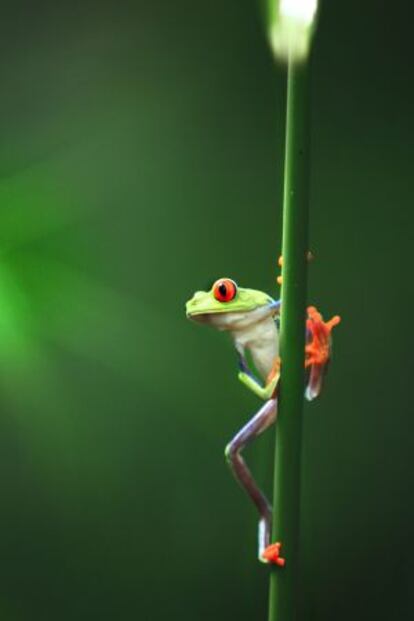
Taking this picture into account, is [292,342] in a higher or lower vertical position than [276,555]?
higher

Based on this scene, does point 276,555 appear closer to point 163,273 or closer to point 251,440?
point 251,440

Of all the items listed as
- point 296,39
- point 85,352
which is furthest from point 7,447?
point 296,39

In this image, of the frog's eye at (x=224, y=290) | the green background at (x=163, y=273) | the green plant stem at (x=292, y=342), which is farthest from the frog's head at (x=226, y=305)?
the green background at (x=163, y=273)

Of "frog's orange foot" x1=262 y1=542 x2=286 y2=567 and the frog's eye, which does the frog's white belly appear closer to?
the frog's eye

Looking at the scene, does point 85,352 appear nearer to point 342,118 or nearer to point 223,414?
point 223,414

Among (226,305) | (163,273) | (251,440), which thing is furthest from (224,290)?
(163,273)

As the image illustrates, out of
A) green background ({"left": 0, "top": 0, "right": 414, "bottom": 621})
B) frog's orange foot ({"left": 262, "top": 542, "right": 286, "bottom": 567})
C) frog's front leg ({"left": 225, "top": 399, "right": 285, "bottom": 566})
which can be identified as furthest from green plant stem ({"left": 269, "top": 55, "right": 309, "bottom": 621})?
green background ({"left": 0, "top": 0, "right": 414, "bottom": 621})
